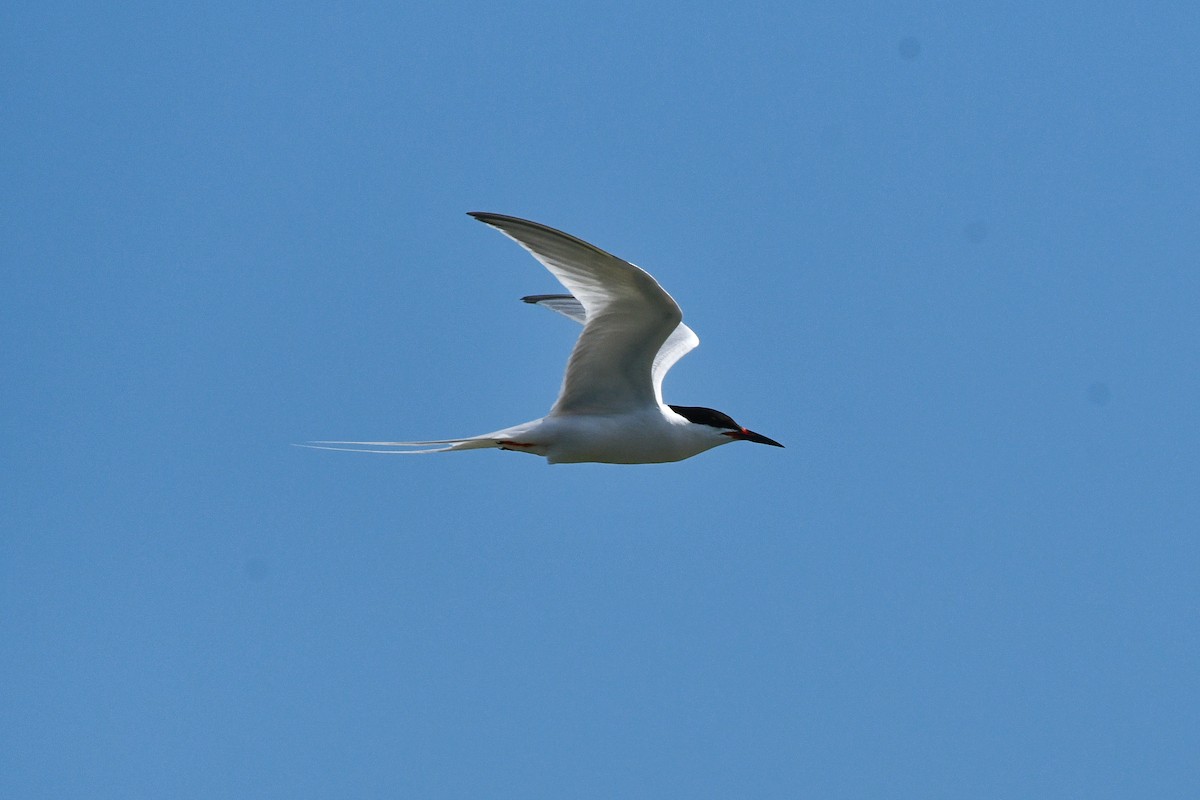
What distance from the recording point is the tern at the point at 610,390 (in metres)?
8.81

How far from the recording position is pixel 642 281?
28.9ft

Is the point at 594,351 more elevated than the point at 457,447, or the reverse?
the point at 594,351

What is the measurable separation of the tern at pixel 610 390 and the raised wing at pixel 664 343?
21 centimetres

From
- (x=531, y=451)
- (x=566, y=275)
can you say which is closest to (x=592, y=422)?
(x=531, y=451)

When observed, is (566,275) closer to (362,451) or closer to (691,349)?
(362,451)

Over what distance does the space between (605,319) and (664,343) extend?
104cm

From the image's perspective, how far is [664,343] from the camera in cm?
1025

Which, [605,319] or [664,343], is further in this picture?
[664,343]

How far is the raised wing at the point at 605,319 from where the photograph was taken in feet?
28.0

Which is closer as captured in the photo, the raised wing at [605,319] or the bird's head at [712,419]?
the raised wing at [605,319]

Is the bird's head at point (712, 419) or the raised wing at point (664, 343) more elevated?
the raised wing at point (664, 343)

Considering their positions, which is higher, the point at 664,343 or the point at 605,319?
the point at 664,343

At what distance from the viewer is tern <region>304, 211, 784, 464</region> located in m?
8.81

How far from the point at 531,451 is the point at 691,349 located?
6.77 ft
